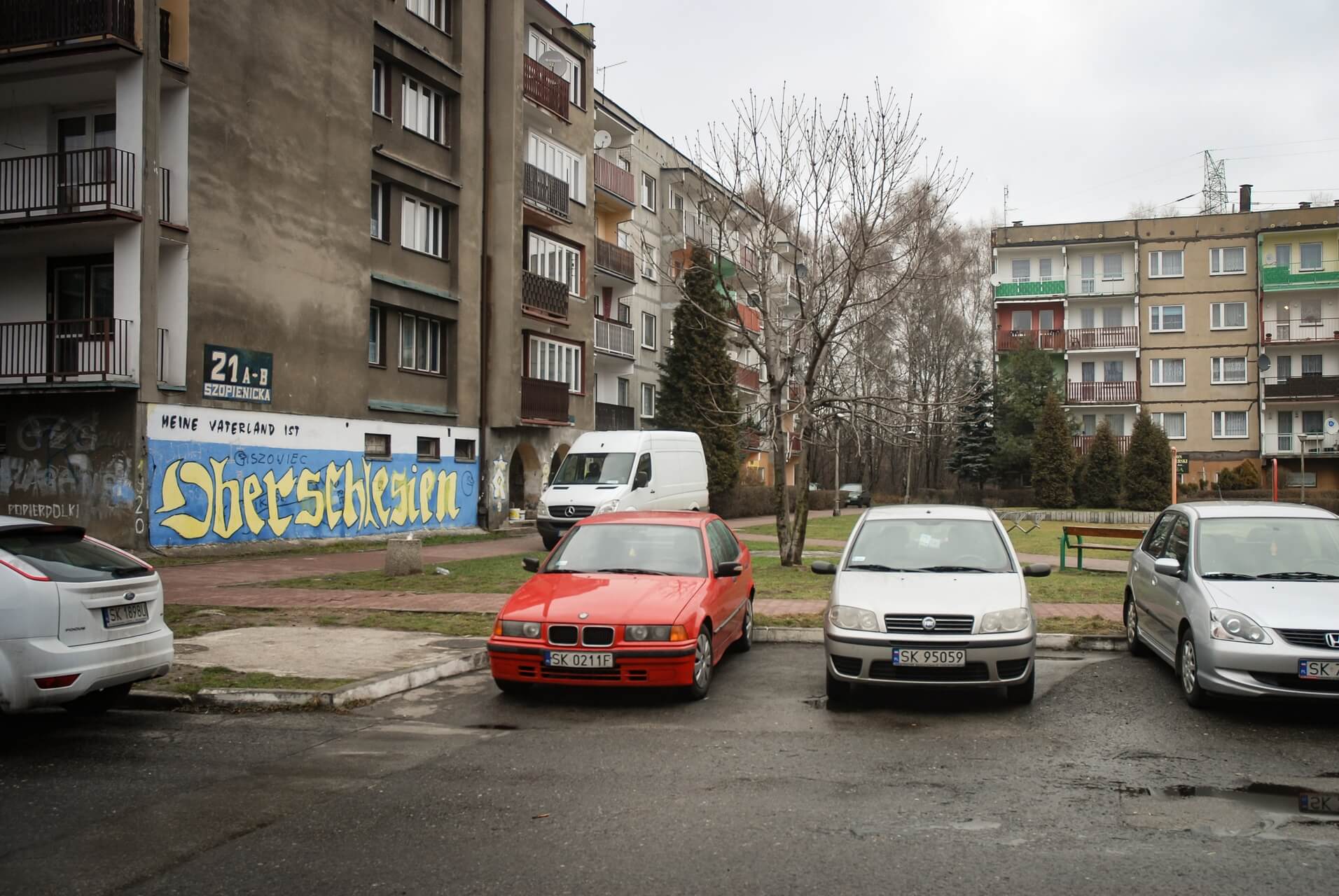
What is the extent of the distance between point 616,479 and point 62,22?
1414cm

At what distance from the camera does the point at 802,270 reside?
21141mm

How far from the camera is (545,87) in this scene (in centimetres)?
3359

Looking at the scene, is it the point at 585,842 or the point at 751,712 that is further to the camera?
the point at 751,712

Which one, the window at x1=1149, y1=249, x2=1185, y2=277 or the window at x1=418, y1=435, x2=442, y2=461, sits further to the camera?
the window at x1=1149, y1=249, x2=1185, y2=277

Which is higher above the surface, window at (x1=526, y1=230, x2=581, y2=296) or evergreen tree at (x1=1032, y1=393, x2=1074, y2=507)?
window at (x1=526, y1=230, x2=581, y2=296)

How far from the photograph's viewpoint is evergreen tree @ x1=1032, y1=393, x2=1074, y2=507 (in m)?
49.0

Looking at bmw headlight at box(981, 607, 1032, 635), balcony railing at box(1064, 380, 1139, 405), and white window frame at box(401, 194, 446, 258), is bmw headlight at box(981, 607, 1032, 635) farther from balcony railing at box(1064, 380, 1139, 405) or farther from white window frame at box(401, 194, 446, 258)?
balcony railing at box(1064, 380, 1139, 405)

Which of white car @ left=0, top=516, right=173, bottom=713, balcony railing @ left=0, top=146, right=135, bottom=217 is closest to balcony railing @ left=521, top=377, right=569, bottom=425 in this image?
balcony railing @ left=0, top=146, right=135, bottom=217

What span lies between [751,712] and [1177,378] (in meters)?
53.5

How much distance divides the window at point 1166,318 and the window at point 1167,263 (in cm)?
166

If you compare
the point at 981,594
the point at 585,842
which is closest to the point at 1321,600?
the point at 981,594

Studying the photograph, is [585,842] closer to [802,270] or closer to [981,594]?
[981,594]

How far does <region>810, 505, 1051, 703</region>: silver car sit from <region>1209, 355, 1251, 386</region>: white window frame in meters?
51.6

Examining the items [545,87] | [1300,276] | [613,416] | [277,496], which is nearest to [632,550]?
[277,496]
